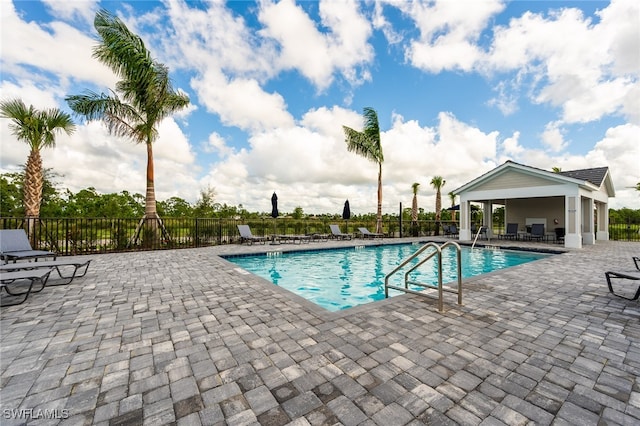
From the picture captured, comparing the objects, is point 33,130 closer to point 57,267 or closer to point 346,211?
point 57,267

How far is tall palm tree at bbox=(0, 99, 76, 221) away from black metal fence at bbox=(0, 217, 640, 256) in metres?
1.14

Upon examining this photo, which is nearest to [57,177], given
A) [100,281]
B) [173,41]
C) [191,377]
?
[173,41]

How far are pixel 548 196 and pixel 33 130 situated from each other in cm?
2216

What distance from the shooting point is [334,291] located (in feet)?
20.7

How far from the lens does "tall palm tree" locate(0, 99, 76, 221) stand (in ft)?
30.1

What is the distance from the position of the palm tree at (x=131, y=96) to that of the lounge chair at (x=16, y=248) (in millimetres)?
4140

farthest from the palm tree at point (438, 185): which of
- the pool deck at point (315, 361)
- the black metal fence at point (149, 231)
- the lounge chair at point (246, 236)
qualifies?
the pool deck at point (315, 361)

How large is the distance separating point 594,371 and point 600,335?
1.08 m

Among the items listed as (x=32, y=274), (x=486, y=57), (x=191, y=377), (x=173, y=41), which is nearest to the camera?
(x=191, y=377)

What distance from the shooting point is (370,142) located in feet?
57.6

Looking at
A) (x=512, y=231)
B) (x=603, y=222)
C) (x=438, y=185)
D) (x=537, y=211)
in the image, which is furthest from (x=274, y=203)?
(x=603, y=222)

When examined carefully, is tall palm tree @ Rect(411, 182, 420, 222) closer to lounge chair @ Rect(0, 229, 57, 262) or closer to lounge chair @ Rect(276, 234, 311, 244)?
lounge chair @ Rect(276, 234, 311, 244)

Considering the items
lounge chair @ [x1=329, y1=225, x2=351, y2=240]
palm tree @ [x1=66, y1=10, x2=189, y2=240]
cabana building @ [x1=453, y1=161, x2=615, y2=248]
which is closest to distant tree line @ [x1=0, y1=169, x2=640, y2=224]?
lounge chair @ [x1=329, y1=225, x2=351, y2=240]

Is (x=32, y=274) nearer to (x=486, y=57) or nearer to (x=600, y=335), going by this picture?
(x=600, y=335)
